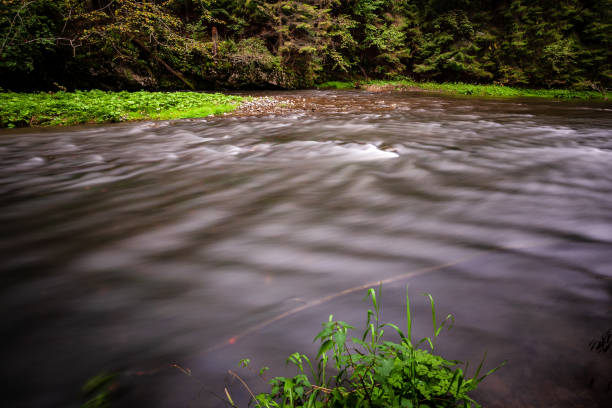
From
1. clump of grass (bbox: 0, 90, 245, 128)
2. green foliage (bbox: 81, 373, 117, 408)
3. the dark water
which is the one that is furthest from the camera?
clump of grass (bbox: 0, 90, 245, 128)

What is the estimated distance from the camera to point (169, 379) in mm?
1303

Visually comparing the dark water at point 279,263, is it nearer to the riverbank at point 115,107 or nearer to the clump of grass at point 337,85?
the riverbank at point 115,107

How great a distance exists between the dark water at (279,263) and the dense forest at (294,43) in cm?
1141

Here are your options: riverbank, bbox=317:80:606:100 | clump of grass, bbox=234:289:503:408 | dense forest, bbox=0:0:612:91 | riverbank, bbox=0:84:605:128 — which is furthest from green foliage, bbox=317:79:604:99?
clump of grass, bbox=234:289:503:408

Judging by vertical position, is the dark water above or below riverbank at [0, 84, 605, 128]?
below

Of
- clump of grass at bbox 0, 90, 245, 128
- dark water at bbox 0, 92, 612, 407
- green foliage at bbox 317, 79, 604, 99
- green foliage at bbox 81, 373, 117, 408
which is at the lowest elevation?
green foliage at bbox 81, 373, 117, 408

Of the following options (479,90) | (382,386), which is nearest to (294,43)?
(479,90)

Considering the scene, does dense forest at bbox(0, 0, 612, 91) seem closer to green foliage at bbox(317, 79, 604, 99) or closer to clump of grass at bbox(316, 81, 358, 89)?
clump of grass at bbox(316, 81, 358, 89)

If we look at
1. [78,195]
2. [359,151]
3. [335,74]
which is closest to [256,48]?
[335,74]

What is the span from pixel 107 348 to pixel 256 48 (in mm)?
21347

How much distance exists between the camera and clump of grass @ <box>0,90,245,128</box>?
836 cm

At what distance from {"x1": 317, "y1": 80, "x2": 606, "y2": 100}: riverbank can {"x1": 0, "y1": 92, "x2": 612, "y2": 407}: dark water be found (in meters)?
15.7

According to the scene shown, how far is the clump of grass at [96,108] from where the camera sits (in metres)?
8.36

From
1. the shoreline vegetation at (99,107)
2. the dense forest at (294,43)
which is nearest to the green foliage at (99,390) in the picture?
the shoreline vegetation at (99,107)
